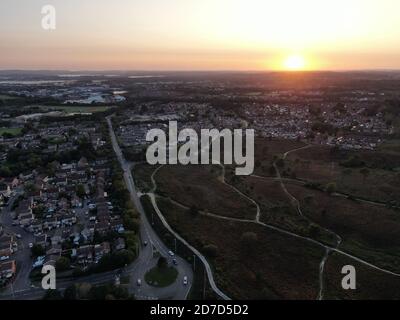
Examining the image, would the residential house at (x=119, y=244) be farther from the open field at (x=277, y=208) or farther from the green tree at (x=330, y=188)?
the green tree at (x=330, y=188)

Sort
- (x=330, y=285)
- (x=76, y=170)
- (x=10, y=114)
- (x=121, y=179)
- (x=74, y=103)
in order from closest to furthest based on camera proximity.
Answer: (x=330, y=285)
(x=121, y=179)
(x=76, y=170)
(x=10, y=114)
(x=74, y=103)

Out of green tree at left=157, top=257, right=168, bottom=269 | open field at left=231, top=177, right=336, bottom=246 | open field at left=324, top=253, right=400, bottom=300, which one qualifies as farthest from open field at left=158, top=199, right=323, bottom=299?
green tree at left=157, top=257, right=168, bottom=269

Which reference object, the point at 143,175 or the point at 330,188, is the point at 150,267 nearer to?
the point at 143,175

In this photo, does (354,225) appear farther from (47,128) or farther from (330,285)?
(47,128)

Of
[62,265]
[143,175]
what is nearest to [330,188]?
[143,175]
